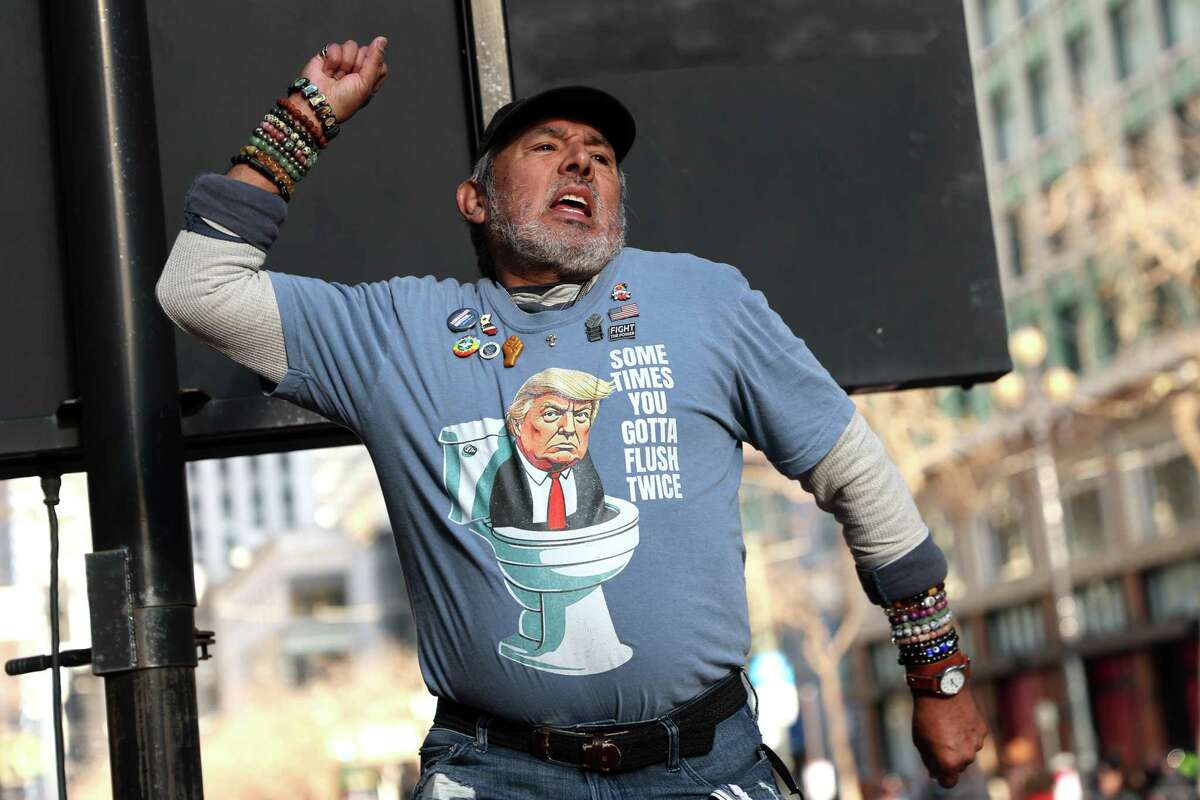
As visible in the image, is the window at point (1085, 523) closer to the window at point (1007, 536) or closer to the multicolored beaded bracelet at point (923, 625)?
the window at point (1007, 536)

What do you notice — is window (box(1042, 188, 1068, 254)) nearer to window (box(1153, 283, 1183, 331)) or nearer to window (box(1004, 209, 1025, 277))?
window (box(1004, 209, 1025, 277))

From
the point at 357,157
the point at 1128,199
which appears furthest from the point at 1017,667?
the point at 357,157

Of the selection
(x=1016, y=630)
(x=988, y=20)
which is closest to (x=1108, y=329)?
(x=1016, y=630)

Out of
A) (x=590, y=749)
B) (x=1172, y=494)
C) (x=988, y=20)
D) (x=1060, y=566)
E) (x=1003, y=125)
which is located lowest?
(x=1060, y=566)

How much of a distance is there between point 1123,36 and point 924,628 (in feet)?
118

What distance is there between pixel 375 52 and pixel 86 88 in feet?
1.61

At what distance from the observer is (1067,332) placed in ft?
129

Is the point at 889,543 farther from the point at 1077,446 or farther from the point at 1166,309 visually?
the point at 1077,446

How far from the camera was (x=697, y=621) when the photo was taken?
2.88m

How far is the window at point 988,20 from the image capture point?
42812mm

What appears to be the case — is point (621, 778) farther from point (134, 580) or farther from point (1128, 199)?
point (1128, 199)

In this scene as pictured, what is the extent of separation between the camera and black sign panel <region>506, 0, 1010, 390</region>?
11.8 ft

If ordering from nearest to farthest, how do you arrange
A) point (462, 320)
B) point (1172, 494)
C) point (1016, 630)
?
1. point (462, 320)
2. point (1172, 494)
3. point (1016, 630)

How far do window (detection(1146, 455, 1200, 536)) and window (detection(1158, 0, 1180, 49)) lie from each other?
7.91 metres
